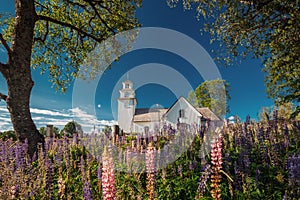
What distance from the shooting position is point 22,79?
7.37 metres

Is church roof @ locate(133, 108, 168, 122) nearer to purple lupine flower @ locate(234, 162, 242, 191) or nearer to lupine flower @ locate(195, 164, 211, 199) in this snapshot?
purple lupine flower @ locate(234, 162, 242, 191)

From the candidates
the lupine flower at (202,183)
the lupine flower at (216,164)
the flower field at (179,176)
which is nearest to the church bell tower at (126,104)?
the flower field at (179,176)

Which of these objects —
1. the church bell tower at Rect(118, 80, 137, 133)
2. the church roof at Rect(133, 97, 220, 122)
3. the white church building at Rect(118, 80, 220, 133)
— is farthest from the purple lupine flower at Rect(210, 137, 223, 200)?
the church bell tower at Rect(118, 80, 137, 133)

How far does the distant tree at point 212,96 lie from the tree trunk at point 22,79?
37955 mm

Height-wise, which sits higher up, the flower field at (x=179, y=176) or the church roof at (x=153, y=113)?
the church roof at (x=153, y=113)

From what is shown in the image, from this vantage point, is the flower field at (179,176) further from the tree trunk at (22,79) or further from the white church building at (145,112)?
the white church building at (145,112)

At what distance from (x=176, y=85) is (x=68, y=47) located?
22.8ft

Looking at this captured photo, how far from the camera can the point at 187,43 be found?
1072 centimetres

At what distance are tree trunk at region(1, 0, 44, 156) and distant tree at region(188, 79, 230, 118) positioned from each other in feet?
125

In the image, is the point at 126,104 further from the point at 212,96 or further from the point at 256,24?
the point at 256,24

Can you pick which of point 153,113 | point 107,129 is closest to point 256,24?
point 107,129

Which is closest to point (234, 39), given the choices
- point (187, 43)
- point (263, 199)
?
point (187, 43)

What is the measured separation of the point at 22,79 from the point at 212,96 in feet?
135

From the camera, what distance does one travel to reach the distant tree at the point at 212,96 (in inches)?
1697
